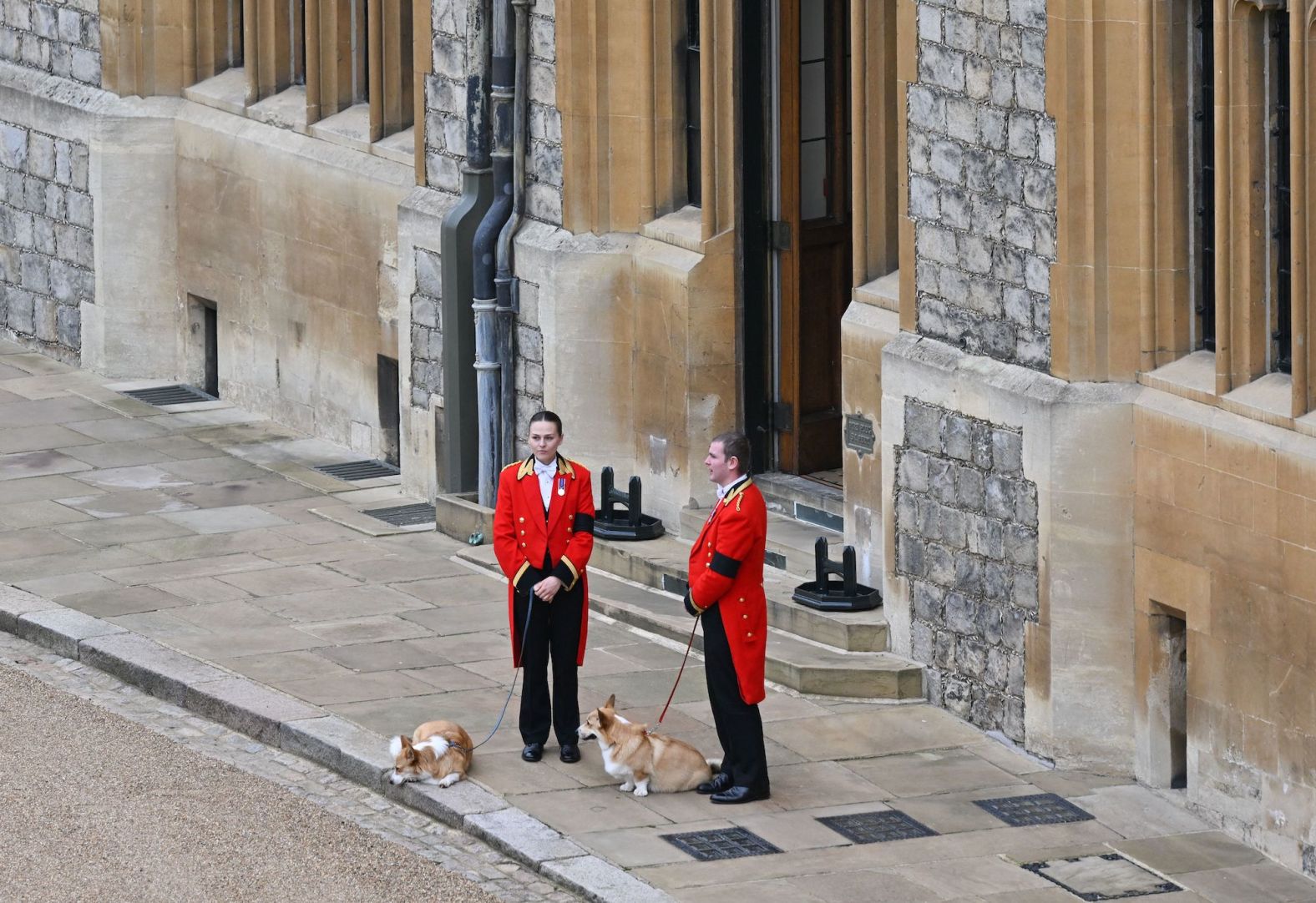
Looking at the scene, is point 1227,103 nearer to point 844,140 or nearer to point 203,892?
point 844,140

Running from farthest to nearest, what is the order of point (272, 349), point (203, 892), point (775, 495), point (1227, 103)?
point (272, 349), point (775, 495), point (1227, 103), point (203, 892)

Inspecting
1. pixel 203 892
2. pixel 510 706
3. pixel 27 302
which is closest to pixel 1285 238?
pixel 510 706

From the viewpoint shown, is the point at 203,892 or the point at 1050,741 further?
→ the point at 1050,741

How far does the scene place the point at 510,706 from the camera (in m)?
13.1

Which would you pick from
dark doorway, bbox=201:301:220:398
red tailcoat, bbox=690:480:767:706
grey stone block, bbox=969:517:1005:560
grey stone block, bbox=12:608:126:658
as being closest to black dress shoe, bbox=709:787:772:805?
red tailcoat, bbox=690:480:767:706

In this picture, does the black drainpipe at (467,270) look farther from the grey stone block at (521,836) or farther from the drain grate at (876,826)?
the drain grate at (876,826)

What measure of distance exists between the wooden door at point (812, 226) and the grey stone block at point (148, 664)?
368 cm

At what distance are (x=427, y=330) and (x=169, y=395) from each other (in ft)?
11.7

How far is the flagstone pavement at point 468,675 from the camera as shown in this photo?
11266 millimetres

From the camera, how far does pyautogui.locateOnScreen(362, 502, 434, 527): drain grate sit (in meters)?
16.7

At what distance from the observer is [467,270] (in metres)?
16.4

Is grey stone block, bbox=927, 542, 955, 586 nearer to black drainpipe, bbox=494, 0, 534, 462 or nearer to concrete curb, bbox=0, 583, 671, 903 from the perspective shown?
concrete curb, bbox=0, 583, 671, 903

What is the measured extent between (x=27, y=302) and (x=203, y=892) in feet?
37.1

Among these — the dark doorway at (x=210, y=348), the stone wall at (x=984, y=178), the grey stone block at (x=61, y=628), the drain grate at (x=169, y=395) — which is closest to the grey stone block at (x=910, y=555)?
the stone wall at (x=984, y=178)
